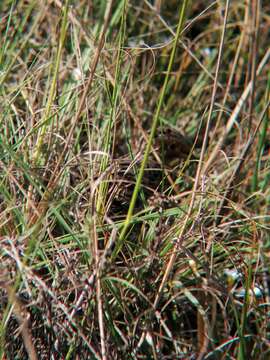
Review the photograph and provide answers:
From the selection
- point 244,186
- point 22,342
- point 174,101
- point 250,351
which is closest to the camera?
point 22,342

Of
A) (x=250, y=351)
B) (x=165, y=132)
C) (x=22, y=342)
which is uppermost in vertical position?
(x=165, y=132)

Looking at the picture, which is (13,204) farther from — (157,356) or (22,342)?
(157,356)

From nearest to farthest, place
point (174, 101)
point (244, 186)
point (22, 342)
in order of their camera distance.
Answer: point (22, 342) < point (244, 186) < point (174, 101)

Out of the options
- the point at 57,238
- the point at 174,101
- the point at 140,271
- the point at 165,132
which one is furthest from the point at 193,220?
the point at 174,101

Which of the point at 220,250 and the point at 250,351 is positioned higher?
the point at 220,250

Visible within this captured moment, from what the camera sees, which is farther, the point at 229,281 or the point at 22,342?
the point at 229,281

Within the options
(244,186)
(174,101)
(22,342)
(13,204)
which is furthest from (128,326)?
(174,101)
